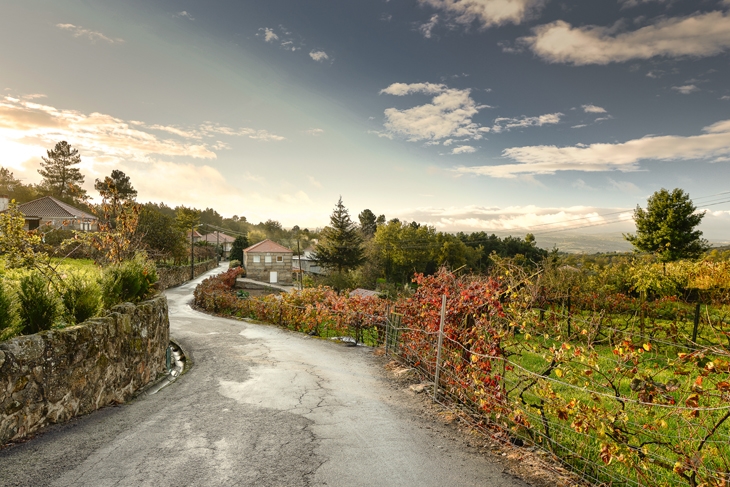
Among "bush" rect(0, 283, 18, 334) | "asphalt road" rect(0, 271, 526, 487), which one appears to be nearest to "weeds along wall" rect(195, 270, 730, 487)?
"asphalt road" rect(0, 271, 526, 487)

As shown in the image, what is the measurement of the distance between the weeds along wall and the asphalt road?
79cm

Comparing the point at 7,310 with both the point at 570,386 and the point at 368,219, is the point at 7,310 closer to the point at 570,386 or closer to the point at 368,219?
the point at 570,386

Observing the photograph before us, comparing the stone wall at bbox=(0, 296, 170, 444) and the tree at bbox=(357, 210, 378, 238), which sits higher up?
the tree at bbox=(357, 210, 378, 238)

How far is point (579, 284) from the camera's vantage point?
1983 cm

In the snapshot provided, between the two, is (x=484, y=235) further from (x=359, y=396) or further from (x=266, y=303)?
(x=359, y=396)

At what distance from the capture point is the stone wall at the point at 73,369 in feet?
15.3

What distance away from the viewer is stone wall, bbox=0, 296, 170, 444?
184 inches

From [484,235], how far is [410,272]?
27.8m

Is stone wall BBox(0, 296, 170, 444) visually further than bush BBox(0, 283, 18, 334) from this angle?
No

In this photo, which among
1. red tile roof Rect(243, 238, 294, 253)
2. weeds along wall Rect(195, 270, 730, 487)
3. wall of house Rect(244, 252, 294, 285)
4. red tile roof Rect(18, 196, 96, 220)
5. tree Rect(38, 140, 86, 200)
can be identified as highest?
tree Rect(38, 140, 86, 200)

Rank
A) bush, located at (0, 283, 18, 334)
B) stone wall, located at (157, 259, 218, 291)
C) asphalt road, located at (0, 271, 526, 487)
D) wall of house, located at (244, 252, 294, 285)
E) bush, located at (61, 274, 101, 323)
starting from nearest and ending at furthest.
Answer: asphalt road, located at (0, 271, 526, 487), bush, located at (0, 283, 18, 334), bush, located at (61, 274, 101, 323), stone wall, located at (157, 259, 218, 291), wall of house, located at (244, 252, 294, 285)

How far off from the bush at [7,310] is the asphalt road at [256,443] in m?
1.54

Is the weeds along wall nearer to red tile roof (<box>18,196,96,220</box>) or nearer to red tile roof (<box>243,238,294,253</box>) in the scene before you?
red tile roof (<box>243,238,294,253</box>)

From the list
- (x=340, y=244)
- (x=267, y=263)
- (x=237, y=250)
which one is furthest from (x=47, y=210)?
(x=340, y=244)
